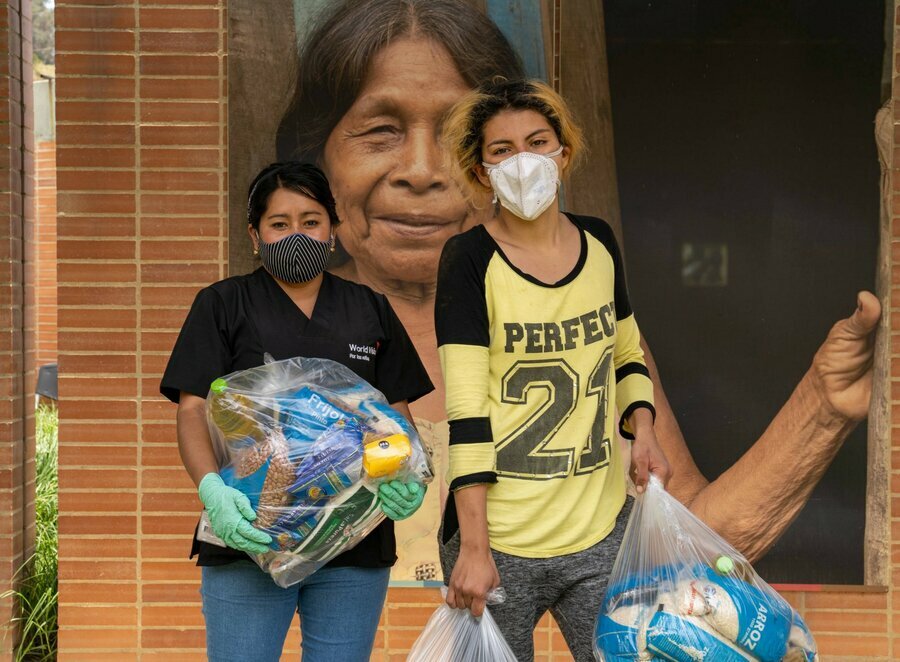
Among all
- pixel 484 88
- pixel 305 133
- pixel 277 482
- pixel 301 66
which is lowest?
pixel 277 482

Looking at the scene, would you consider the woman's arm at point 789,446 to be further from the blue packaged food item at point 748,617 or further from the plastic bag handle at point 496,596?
the plastic bag handle at point 496,596

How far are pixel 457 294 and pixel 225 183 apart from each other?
218cm

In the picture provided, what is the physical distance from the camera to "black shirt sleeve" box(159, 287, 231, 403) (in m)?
2.51

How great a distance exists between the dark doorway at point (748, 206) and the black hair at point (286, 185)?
6.62 feet

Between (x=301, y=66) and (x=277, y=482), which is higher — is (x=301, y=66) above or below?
above

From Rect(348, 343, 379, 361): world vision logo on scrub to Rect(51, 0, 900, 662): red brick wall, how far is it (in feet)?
6.15

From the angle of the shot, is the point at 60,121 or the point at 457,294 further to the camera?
the point at 60,121

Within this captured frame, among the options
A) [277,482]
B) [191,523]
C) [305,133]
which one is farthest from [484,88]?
[191,523]

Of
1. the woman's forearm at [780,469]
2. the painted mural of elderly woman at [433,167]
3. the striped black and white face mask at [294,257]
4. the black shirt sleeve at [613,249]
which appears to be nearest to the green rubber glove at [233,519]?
the striped black and white face mask at [294,257]

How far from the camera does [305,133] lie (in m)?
4.40

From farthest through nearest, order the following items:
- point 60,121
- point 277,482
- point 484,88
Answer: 1. point 60,121
2. point 484,88
3. point 277,482

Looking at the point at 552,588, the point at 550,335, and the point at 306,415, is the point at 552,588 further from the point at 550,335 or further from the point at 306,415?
the point at 306,415

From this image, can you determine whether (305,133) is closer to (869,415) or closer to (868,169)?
(868,169)

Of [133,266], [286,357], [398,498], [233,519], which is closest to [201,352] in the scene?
[286,357]
